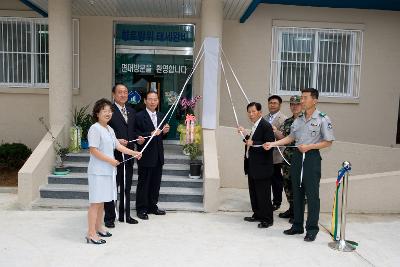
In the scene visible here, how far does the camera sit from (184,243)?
207 inches

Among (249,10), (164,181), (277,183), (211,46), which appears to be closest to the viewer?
(277,183)

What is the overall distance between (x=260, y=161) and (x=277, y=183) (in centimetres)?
88

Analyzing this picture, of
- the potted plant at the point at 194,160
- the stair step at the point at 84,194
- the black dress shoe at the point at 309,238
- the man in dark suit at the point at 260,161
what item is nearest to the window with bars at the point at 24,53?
the stair step at the point at 84,194

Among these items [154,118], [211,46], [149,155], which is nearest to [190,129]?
[211,46]

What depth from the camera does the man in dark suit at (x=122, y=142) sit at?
5.73m

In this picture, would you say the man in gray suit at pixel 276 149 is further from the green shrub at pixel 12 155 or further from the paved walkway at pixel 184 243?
the green shrub at pixel 12 155

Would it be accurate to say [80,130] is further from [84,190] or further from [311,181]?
[311,181]

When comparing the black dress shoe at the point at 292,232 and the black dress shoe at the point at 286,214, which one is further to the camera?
the black dress shoe at the point at 286,214

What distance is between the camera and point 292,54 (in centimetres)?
964

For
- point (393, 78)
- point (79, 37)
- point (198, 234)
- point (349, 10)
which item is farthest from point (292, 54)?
point (198, 234)

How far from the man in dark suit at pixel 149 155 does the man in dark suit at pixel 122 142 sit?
0.51ft

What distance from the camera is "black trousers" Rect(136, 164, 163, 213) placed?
6.10 meters

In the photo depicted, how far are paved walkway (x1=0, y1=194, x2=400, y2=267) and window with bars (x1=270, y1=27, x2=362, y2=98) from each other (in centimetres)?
399

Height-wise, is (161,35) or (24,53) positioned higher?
(161,35)
